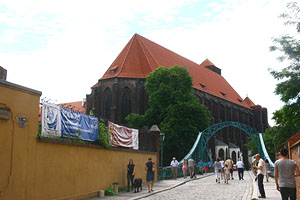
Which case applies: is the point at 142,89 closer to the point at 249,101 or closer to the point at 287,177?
the point at 287,177

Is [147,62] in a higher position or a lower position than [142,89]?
higher

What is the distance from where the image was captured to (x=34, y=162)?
10.0m

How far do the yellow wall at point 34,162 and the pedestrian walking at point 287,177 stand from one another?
21.3ft

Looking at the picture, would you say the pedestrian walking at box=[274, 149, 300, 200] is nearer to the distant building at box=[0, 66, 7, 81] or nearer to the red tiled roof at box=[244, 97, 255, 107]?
the distant building at box=[0, 66, 7, 81]

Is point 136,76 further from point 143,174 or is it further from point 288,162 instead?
point 288,162

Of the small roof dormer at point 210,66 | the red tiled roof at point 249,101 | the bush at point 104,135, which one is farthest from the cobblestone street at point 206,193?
the red tiled roof at point 249,101

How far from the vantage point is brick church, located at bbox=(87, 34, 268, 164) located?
46.3 meters

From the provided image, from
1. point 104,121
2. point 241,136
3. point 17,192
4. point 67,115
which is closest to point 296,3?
point 104,121

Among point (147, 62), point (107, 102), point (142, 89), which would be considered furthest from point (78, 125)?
point (147, 62)

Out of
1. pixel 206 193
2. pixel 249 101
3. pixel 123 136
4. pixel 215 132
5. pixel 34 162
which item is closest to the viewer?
pixel 34 162

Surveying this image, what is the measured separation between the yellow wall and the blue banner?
507 millimetres

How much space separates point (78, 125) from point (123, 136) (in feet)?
13.2

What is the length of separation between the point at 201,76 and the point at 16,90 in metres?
54.8

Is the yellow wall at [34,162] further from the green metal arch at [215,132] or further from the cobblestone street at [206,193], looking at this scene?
the green metal arch at [215,132]
